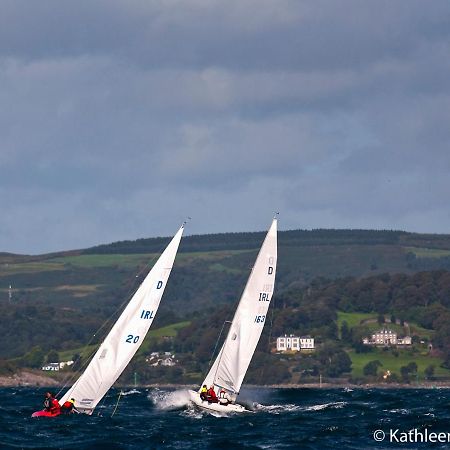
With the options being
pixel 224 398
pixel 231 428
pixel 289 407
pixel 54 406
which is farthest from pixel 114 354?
pixel 289 407

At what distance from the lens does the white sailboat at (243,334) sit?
91.9m

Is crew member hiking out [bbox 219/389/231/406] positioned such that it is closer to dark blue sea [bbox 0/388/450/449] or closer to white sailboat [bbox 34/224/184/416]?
dark blue sea [bbox 0/388/450/449]

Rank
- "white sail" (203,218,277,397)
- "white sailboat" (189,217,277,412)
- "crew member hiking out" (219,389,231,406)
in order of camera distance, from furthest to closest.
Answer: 1. "white sail" (203,218,277,397)
2. "white sailboat" (189,217,277,412)
3. "crew member hiking out" (219,389,231,406)

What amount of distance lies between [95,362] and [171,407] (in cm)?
1672

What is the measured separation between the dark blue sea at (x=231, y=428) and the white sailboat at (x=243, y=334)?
2.00 meters

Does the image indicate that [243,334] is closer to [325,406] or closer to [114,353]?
[114,353]

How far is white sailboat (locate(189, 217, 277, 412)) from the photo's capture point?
9194 centimetres

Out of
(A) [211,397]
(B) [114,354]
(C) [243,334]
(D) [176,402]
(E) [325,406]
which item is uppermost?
(C) [243,334]

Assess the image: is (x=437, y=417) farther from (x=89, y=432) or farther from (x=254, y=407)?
(x=89, y=432)

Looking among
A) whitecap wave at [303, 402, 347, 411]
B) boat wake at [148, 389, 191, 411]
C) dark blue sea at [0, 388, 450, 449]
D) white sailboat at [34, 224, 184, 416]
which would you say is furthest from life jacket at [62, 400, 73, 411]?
whitecap wave at [303, 402, 347, 411]

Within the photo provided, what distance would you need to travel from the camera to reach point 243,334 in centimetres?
9325

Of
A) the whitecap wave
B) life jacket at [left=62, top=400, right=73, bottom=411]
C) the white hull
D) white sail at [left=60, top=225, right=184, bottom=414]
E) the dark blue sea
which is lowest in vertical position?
the dark blue sea

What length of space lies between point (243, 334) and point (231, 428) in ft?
39.3

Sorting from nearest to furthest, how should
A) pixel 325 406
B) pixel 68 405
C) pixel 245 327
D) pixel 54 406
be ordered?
pixel 68 405, pixel 54 406, pixel 245 327, pixel 325 406
